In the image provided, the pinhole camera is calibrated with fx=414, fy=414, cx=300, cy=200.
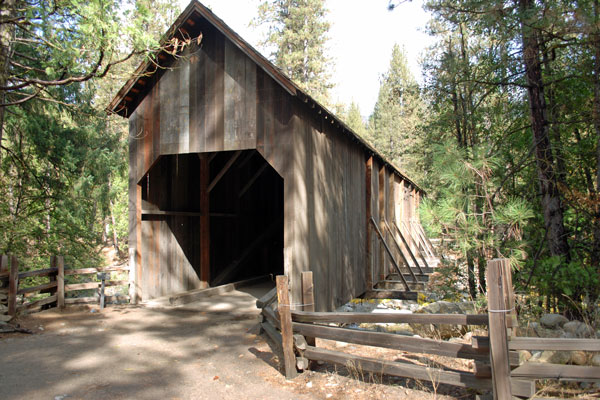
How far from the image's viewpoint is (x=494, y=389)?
357cm

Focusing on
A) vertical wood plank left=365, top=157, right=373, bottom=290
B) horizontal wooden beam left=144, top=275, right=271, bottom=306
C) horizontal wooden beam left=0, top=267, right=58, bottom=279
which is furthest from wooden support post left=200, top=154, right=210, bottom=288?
vertical wood plank left=365, top=157, right=373, bottom=290

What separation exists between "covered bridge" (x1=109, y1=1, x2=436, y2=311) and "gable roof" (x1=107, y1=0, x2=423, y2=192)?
0.07 feet

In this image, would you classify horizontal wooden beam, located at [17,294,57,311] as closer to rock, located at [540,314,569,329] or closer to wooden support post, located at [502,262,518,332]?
wooden support post, located at [502,262,518,332]

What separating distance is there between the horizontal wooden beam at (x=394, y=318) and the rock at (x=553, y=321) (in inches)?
88.5

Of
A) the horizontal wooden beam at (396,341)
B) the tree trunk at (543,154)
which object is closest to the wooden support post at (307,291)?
the horizontal wooden beam at (396,341)

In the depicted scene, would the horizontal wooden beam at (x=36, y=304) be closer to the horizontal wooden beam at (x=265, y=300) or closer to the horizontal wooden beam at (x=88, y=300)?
the horizontal wooden beam at (x=88, y=300)

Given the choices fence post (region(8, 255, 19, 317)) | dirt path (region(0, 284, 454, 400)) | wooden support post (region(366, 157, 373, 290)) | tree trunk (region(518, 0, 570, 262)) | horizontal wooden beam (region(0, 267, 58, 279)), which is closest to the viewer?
dirt path (region(0, 284, 454, 400))

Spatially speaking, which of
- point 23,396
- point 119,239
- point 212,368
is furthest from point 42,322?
point 119,239

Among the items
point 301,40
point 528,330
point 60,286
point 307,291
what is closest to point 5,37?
point 60,286

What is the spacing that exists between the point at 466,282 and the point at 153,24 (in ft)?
71.7

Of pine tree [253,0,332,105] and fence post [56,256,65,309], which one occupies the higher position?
pine tree [253,0,332,105]

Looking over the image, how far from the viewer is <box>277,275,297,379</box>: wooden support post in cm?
499

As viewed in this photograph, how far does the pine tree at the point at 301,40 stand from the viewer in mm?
27047

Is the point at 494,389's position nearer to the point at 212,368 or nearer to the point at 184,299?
the point at 212,368
